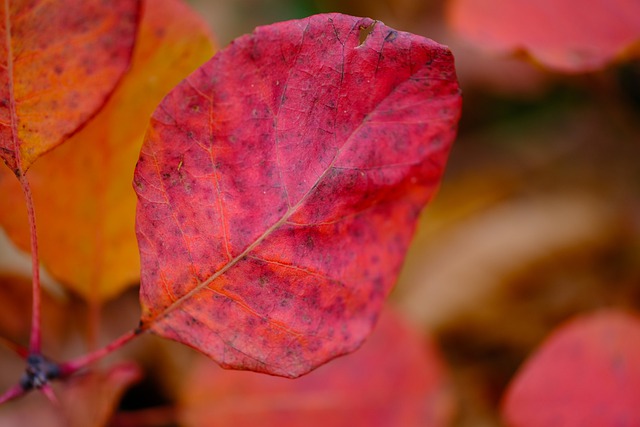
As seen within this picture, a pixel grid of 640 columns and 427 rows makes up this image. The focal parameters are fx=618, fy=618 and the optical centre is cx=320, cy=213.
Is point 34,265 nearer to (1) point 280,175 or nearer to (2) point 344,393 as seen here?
(1) point 280,175

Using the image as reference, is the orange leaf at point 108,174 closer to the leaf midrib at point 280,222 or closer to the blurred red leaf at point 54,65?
the blurred red leaf at point 54,65

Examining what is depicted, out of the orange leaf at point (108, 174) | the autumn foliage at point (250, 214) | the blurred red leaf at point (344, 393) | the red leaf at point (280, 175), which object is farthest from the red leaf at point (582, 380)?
the orange leaf at point (108, 174)

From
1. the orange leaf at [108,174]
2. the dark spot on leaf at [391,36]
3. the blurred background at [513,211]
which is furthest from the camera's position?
the blurred background at [513,211]

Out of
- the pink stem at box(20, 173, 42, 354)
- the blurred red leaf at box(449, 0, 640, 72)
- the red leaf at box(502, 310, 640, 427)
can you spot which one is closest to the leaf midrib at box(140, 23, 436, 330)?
the pink stem at box(20, 173, 42, 354)

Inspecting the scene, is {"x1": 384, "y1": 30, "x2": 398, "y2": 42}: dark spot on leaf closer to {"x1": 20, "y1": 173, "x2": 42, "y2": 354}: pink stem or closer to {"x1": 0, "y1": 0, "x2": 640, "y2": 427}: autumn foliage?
{"x1": 0, "y1": 0, "x2": 640, "y2": 427}: autumn foliage

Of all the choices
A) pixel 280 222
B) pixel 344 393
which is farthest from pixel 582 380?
pixel 280 222
